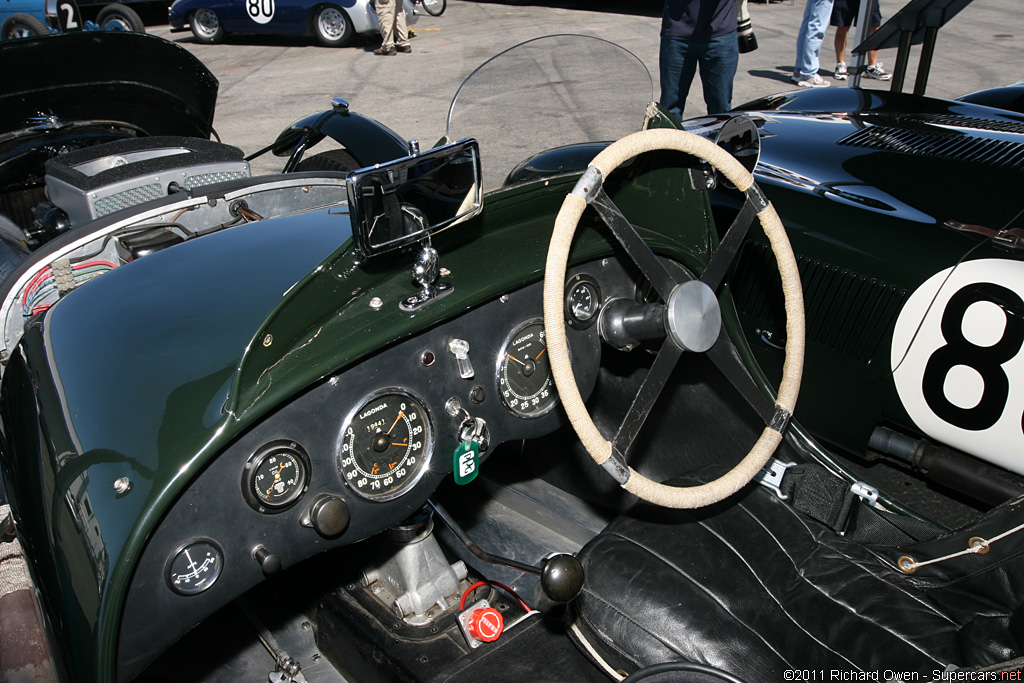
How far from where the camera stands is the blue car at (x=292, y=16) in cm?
1164

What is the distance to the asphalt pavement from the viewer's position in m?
8.49

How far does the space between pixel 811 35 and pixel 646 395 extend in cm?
838

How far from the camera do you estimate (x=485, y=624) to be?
221 cm

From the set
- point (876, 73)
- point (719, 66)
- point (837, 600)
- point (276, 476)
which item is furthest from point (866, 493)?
point (876, 73)

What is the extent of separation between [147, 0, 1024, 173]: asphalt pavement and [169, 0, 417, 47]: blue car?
0.29 meters

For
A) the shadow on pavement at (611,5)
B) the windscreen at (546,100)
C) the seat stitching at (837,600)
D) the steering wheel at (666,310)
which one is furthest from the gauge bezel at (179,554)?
the shadow on pavement at (611,5)

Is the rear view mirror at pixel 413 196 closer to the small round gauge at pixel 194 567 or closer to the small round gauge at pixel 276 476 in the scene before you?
the small round gauge at pixel 276 476

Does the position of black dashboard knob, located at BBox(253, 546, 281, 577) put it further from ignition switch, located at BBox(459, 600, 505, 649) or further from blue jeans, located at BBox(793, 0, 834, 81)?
blue jeans, located at BBox(793, 0, 834, 81)

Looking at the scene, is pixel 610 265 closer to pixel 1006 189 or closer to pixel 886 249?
pixel 886 249

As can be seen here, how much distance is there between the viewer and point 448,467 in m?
1.80

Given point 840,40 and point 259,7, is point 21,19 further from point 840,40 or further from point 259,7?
point 840,40

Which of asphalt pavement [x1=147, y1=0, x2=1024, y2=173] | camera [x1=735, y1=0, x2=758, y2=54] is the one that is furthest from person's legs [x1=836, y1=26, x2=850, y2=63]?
camera [x1=735, y1=0, x2=758, y2=54]

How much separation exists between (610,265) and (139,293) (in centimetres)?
119

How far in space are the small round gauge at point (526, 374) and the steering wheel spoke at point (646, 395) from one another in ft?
0.82
